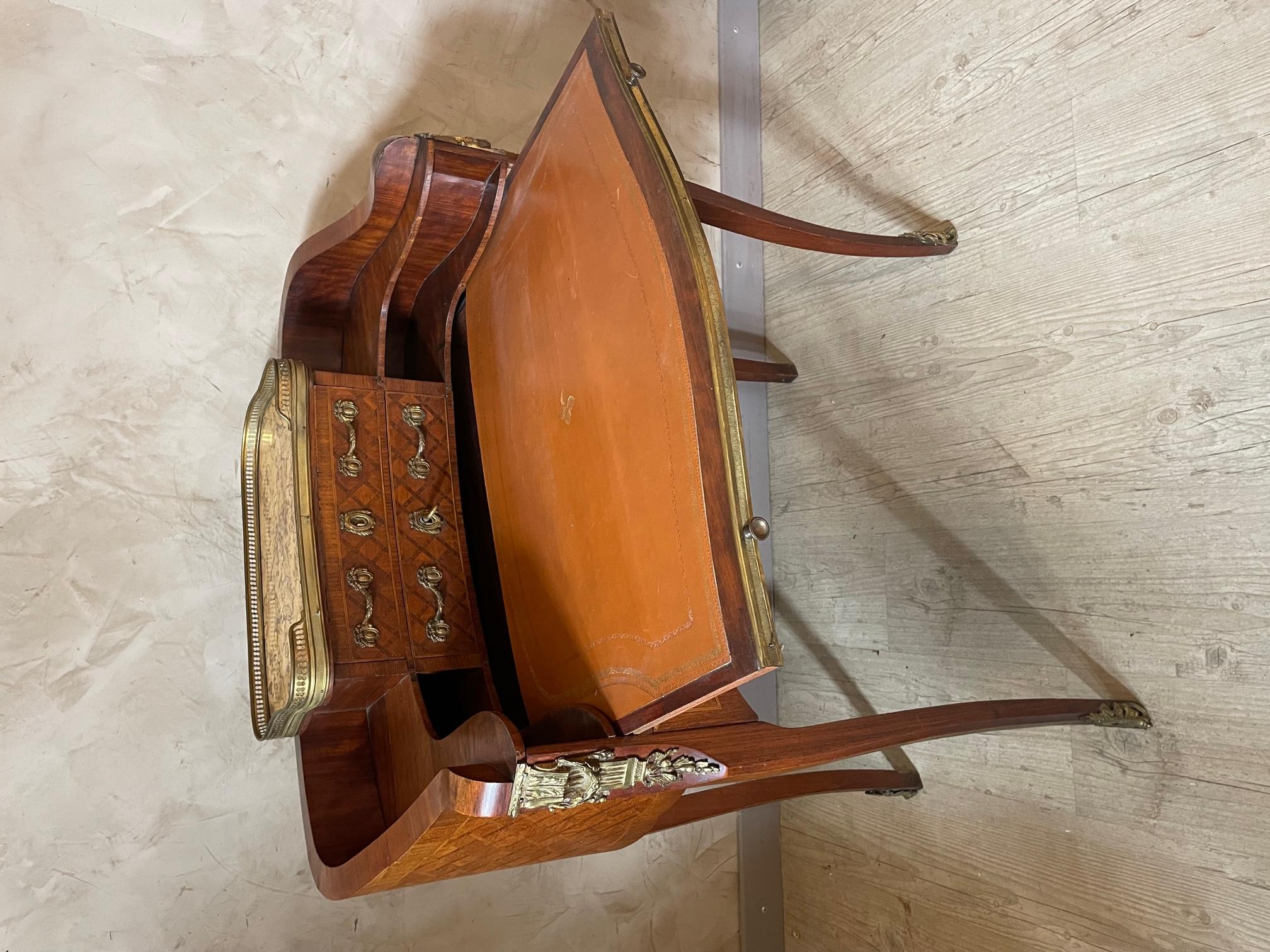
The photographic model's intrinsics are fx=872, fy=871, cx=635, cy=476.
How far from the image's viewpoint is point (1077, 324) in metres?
1.33

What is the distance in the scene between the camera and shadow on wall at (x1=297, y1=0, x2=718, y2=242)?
1.55m

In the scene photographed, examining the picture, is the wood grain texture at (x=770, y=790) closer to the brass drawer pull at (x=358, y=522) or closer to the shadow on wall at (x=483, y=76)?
the brass drawer pull at (x=358, y=522)

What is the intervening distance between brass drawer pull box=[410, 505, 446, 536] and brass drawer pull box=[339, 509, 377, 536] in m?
0.05

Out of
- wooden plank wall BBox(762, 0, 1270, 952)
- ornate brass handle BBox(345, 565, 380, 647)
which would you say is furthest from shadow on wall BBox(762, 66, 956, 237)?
ornate brass handle BBox(345, 565, 380, 647)

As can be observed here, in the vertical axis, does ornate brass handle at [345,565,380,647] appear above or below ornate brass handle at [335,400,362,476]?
below

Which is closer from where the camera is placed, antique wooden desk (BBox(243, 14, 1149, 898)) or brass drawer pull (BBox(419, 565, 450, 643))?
antique wooden desk (BBox(243, 14, 1149, 898))

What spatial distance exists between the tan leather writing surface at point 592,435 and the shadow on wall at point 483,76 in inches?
22.9

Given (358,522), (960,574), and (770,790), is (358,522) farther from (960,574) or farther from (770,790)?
(960,574)

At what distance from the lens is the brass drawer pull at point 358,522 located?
1.07 meters

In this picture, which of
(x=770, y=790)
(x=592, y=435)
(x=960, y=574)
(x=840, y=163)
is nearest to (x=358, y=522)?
(x=592, y=435)

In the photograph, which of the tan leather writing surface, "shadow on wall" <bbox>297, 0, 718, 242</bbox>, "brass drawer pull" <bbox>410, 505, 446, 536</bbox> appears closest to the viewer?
the tan leather writing surface

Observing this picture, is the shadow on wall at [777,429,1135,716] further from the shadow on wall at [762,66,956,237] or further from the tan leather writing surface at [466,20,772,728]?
the tan leather writing surface at [466,20,772,728]

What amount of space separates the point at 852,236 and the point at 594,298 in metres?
0.72

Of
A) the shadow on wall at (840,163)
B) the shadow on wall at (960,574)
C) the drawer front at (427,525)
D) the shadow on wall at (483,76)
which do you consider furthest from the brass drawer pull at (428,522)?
the shadow on wall at (840,163)
